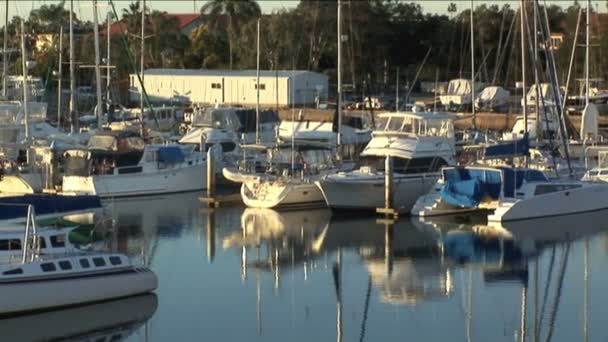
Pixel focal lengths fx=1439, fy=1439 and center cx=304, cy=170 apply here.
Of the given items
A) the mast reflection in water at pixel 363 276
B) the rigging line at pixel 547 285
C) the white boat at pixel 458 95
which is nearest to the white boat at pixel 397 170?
the mast reflection in water at pixel 363 276

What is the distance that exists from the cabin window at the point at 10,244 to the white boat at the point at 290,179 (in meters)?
15.0

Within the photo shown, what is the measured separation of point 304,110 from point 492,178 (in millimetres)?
27484

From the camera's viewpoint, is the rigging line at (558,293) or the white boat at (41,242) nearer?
the rigging line at (558,293)

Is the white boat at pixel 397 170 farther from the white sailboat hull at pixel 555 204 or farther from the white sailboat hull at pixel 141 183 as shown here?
the white sailboat hull at pixel 141 183

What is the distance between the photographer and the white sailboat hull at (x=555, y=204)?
127 feet

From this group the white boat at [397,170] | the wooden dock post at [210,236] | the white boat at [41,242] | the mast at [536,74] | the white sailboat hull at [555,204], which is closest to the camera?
Result: the white boat at [41,242]

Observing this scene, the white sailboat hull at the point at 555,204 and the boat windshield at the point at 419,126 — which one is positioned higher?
the boat windshield at the point at 419,126

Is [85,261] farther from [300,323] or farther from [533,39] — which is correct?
[533,39]

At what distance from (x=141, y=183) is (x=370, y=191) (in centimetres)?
877

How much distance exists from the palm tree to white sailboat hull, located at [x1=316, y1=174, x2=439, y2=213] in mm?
51612

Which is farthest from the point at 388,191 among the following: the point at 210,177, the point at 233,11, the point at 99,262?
the point at 233,11

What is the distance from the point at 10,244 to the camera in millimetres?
27641

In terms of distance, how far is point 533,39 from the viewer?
46656 mm

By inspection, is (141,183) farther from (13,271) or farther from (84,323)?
(13,271)
